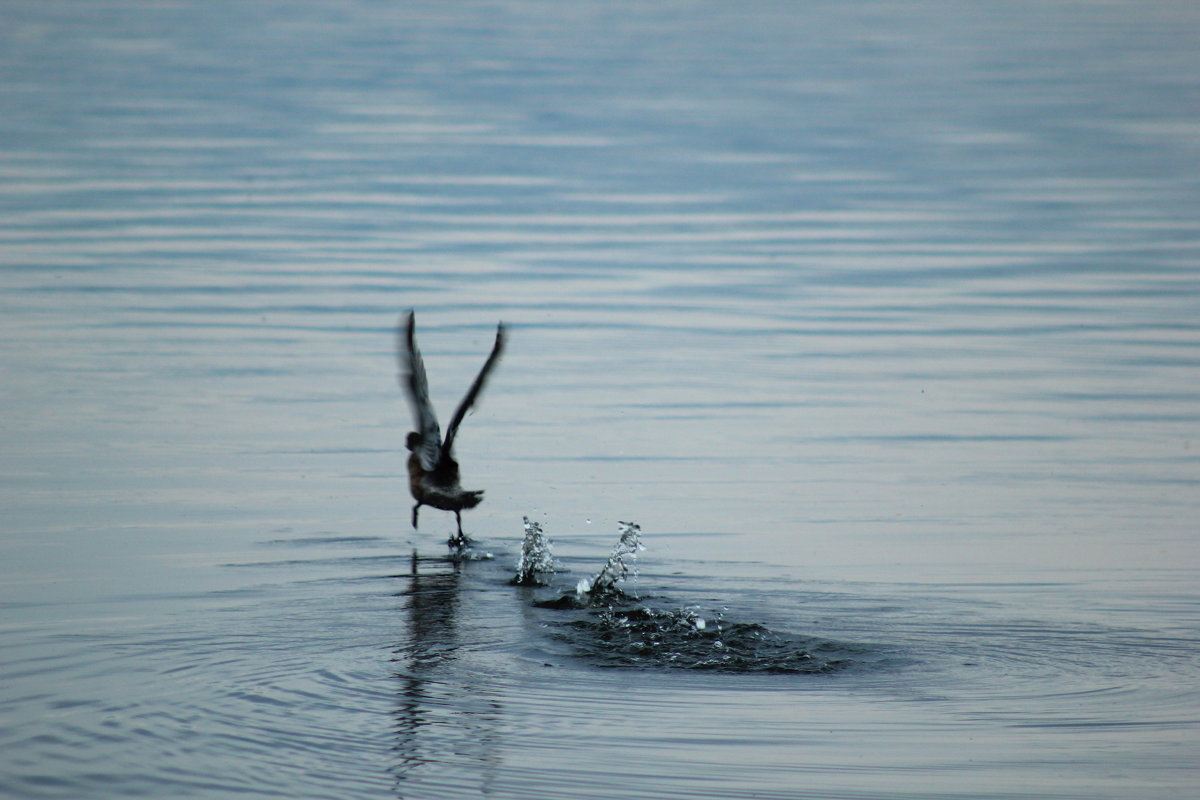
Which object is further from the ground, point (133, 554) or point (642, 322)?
point (642, 322)

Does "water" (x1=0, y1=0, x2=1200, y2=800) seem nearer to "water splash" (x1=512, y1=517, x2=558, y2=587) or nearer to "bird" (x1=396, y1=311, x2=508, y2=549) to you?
"water splash" (x1=512, y1=517, x2=558, y2=587)

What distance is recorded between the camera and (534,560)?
995 centimetres

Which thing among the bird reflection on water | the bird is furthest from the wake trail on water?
the bird

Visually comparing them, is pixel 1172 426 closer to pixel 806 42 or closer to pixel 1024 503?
pixel 1024 503

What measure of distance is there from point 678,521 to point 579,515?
57 cm

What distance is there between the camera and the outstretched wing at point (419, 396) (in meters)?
9.65

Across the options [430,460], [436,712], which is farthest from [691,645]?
[430,460]

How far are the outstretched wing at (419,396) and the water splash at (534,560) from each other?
68 cm

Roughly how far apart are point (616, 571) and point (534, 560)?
0.46 metres

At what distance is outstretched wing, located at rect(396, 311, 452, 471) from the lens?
965 centimetres

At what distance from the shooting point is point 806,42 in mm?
52875

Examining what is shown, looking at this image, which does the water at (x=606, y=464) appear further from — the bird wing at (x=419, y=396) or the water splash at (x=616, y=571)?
the bird wing at (x=419, y=396)

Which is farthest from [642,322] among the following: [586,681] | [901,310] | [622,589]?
[586,681]

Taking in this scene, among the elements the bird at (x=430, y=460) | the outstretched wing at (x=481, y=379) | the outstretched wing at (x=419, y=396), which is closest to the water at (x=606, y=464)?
the bird at (x=430, y=460)
